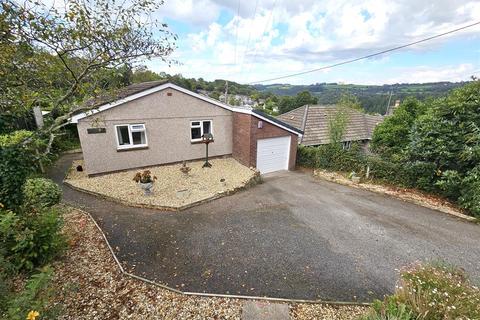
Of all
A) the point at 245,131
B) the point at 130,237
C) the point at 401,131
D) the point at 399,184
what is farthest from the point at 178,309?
the point at 401,131

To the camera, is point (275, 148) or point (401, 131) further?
point (401, 131)

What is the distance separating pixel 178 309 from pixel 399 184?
11.0m

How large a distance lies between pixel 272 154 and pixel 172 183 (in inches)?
231

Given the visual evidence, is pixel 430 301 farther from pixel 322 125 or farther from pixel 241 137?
pixel 322 125

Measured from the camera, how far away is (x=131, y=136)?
10188mm

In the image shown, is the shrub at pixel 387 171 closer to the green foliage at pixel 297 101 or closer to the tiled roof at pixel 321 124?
the tiled roof at pixel 321 124

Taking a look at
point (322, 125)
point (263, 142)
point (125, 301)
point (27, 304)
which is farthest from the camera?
point (322, 125)

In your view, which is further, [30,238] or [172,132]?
[172,132]

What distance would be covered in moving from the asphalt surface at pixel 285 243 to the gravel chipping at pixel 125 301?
269 millimetres

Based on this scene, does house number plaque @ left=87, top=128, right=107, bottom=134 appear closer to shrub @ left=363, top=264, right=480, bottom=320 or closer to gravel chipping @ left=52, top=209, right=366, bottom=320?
gravel chipping @ left=52, top=209, right=366, bottom=320

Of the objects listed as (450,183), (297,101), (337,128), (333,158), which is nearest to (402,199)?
(450,183)

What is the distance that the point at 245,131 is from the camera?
1169cm

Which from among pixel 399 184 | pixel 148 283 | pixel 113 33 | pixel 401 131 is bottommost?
pixel 399 184

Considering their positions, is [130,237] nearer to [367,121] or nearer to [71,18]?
[71,18]
